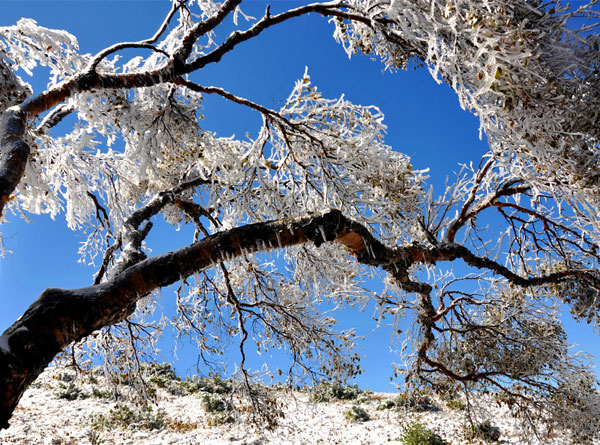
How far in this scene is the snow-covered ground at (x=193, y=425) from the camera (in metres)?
10.1

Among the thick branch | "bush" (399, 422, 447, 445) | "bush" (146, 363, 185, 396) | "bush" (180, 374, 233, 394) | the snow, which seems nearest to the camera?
the snow

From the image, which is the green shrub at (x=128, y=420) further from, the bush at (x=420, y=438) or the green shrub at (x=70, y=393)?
the bush at (x=420, y=438)

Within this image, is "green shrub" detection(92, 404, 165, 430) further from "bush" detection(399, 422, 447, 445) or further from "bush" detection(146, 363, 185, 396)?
"bush" detection(399, 422, 447, 445)

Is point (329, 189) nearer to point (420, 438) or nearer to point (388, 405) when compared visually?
point (420, 438)

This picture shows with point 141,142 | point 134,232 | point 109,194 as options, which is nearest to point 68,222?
point 109,194

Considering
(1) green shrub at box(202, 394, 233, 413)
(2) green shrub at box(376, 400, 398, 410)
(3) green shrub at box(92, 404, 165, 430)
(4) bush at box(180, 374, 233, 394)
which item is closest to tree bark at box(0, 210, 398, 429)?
(3) green shrub at box(92, 404, 165, 430)

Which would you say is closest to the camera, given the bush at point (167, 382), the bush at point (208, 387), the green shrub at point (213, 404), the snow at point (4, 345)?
the snow at point (4, 345)

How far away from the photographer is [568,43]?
3721mm

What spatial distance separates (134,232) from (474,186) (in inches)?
253

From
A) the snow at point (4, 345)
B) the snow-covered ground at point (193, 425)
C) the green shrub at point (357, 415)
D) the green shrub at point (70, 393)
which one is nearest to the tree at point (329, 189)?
the snow at point (4, 345)

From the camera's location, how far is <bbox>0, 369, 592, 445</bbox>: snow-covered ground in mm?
10078

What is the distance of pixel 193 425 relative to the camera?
11.4m

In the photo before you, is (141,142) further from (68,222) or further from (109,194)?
(68,222)

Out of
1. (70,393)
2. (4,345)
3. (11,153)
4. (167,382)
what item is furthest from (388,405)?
(11,153)
